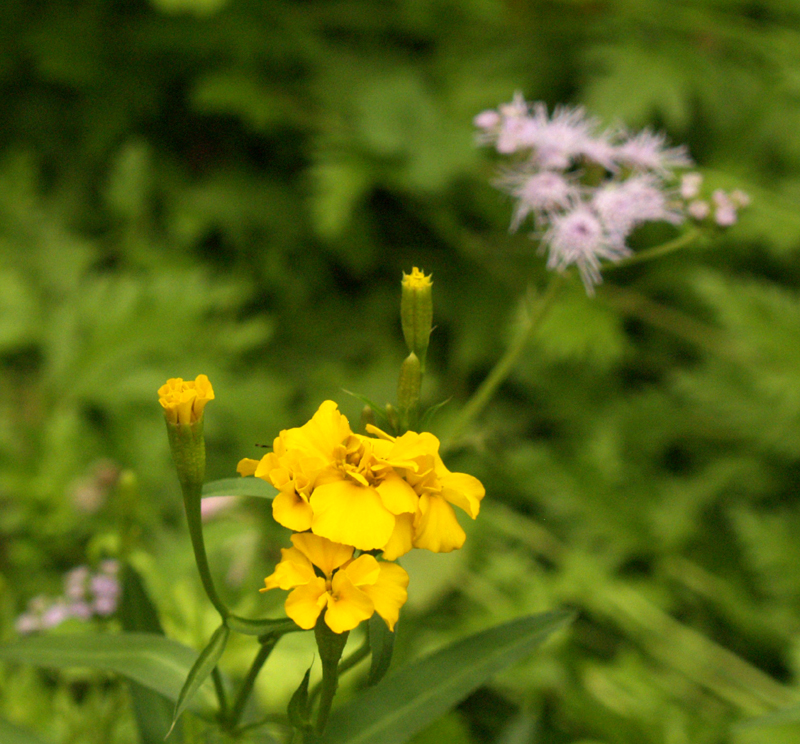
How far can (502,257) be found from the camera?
1808mm

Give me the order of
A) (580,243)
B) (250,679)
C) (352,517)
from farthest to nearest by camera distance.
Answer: (580,243) → (250,679) → (352,517)

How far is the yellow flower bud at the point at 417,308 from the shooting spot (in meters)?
0.55

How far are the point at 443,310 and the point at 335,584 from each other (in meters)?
1.39

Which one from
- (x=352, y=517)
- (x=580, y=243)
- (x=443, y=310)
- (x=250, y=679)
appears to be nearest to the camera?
(x=352, y=517)

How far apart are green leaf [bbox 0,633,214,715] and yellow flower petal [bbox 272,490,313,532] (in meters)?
0.22

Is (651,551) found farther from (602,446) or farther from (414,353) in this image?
(414,353)

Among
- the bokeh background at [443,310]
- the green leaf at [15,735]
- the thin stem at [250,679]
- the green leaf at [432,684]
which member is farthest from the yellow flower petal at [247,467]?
the bokeh background at [443,310]

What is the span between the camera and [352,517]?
444 millimetres

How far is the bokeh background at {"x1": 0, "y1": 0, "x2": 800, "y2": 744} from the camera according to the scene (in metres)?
1.35

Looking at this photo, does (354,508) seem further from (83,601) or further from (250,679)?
(83,601)

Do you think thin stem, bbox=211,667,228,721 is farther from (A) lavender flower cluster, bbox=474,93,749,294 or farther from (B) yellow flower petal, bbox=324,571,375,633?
(A) lavender flower cluster, bbox=474,93,749,294

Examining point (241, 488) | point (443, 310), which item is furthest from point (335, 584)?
point (443, 310)

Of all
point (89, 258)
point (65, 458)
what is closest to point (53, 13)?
point (89, 258)

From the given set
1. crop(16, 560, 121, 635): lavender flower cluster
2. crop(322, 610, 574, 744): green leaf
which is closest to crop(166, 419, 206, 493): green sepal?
crop(322, 610, 574, 744): green leaf
